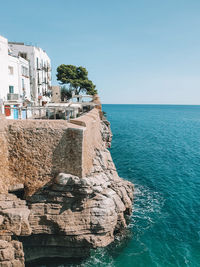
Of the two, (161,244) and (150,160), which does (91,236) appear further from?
(150,160)

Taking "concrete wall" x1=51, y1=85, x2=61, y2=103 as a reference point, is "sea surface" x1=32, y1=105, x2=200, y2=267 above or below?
below

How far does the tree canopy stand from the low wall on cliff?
4339cm

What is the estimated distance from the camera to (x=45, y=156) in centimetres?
1598

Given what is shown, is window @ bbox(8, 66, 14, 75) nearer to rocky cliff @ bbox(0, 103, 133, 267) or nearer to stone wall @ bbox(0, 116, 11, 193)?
stone wall @ bbox(0, 116, 11, 193)

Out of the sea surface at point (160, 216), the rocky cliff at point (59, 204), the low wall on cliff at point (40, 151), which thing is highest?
the low wall on cliff at point (40, 151)

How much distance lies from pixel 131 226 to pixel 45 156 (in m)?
12.1

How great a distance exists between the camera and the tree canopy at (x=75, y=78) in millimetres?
56950

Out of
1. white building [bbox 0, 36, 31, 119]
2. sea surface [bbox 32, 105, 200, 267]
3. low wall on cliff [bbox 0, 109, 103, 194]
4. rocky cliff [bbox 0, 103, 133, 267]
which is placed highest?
white building [bbox 0, 36, 31, 119]

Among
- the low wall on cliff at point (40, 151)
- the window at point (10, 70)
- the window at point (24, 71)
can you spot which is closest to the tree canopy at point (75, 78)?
the window at point (24, 71)

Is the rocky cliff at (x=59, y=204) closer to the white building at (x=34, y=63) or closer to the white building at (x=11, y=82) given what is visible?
the white building at (x=11, y=82)

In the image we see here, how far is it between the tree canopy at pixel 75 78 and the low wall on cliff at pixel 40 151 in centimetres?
4339

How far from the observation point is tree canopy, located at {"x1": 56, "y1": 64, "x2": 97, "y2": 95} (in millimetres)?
56950

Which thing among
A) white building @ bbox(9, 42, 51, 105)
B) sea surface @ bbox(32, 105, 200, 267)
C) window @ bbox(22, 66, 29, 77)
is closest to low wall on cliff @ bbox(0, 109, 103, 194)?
sea surface @ bbox(32, 105, 200, 267)

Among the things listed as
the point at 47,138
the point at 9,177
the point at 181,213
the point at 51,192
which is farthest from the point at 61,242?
the point at 181,213
